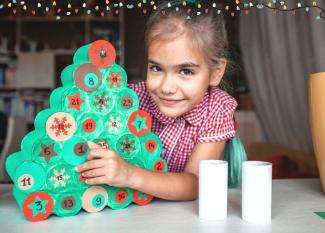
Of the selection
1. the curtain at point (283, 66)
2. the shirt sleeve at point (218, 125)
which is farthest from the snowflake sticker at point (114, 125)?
the curtain at point (283, 66)

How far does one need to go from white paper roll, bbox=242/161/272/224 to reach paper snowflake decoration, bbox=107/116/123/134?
25 cm

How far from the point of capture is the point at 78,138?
0.79 m

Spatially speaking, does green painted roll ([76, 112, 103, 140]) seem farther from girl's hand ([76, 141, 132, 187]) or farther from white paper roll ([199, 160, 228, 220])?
white paper roll ([199, 160, 228, 220])

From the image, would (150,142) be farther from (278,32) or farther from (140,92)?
(278,32)

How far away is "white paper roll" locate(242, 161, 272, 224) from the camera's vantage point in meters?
0.75

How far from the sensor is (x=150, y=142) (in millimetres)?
883

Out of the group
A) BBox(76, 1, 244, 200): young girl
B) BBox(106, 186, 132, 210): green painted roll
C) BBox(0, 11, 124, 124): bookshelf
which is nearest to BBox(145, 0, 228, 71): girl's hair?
BBox(76, 1, 244, 200): young girl

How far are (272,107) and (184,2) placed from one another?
2.23 m

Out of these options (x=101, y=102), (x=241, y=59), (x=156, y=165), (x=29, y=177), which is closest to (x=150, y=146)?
(x=156, y=165)

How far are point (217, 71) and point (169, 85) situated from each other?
146mm

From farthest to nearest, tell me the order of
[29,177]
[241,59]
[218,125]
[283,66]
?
[241,59] → [283,66] → [218,125] → [29,177]

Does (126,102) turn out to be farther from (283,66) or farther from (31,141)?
(283,66)

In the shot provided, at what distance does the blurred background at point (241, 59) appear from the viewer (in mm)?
1541

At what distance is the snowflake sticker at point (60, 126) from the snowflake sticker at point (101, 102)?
0.06 meters
